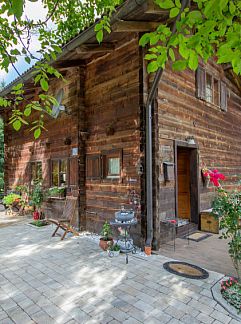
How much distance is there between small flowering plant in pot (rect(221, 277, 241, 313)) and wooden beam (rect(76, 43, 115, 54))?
4.85 metres

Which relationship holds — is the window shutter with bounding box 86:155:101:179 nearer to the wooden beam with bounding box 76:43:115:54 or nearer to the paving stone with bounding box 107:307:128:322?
the wooden beam with bounding box 76:43:115:54

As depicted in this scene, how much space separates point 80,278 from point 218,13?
342 centimetres

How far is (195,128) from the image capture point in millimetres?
5879

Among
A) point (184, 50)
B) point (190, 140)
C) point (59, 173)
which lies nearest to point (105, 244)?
point (59, 173)

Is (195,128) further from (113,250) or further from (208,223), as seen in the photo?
(113,250)

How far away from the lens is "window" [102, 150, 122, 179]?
16.4 ft

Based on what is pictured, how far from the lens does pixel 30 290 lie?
9.50 feet

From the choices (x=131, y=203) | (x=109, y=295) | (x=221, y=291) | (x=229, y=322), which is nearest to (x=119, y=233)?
(x=131, y=203)

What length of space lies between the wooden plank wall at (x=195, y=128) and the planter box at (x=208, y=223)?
0.30m

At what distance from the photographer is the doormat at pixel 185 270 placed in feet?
10.8

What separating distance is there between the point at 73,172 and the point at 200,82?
416cm

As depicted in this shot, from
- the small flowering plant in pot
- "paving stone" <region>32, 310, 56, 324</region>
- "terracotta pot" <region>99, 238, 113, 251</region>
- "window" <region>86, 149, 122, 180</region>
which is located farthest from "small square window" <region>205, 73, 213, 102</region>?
"paving stone" <region>32, 310, 56, 324</region>

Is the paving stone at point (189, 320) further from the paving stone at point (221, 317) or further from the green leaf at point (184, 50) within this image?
the green leaf at point (184, 50)

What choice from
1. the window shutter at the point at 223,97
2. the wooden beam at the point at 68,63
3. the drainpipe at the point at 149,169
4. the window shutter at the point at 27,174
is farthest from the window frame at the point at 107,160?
the window shutter at the point at 223,97
